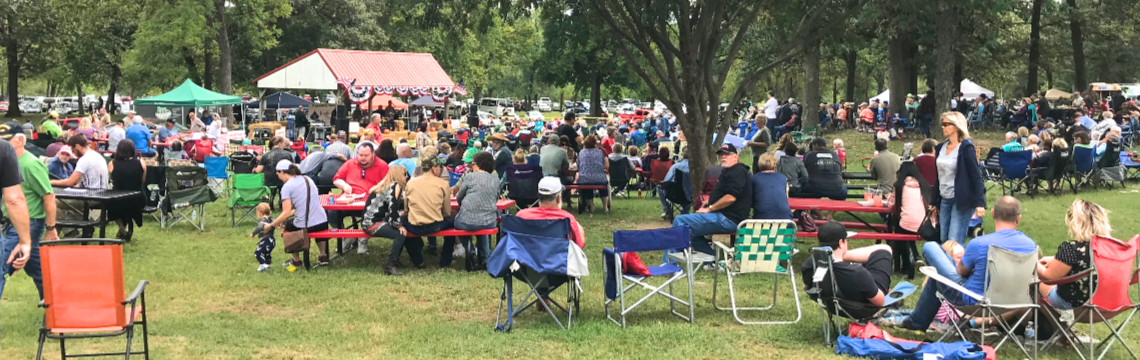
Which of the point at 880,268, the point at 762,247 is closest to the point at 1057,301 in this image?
the point at 880,268

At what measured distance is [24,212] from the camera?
17.7 feet

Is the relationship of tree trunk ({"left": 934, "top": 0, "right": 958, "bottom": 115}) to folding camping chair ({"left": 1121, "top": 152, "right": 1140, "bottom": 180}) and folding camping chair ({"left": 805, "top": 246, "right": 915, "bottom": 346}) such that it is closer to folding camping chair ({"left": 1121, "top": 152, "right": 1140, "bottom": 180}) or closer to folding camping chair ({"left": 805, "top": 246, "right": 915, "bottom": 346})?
folding camping chair ({"left": 1121, "top": 152, "right": 1140, "bottom": 180})

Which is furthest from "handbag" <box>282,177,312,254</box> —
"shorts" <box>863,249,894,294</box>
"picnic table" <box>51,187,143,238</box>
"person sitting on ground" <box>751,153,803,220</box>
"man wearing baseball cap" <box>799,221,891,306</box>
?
"shorts" <box>863,249,894,294</box>

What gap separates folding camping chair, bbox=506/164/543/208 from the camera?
11.7m

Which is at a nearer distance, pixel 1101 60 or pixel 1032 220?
pixel 1032 220

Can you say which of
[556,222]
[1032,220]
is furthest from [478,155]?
[1032,220]

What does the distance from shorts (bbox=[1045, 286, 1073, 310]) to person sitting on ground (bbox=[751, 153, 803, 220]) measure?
2.86m

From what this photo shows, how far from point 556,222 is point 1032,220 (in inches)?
326

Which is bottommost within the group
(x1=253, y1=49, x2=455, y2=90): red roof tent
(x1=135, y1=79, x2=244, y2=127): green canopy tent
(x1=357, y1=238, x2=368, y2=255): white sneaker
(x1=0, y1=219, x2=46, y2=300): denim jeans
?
(x1=357, y1=238, x2=368, y2=255): white sneaker

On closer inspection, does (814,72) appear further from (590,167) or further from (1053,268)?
(1053,268)

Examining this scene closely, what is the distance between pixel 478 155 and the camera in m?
9.10

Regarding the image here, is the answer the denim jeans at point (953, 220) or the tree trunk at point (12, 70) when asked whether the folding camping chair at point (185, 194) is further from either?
the tree trunk at point (12, 70)

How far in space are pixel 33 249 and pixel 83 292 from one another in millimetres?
1177

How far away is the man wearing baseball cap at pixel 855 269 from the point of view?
5.89 meters
